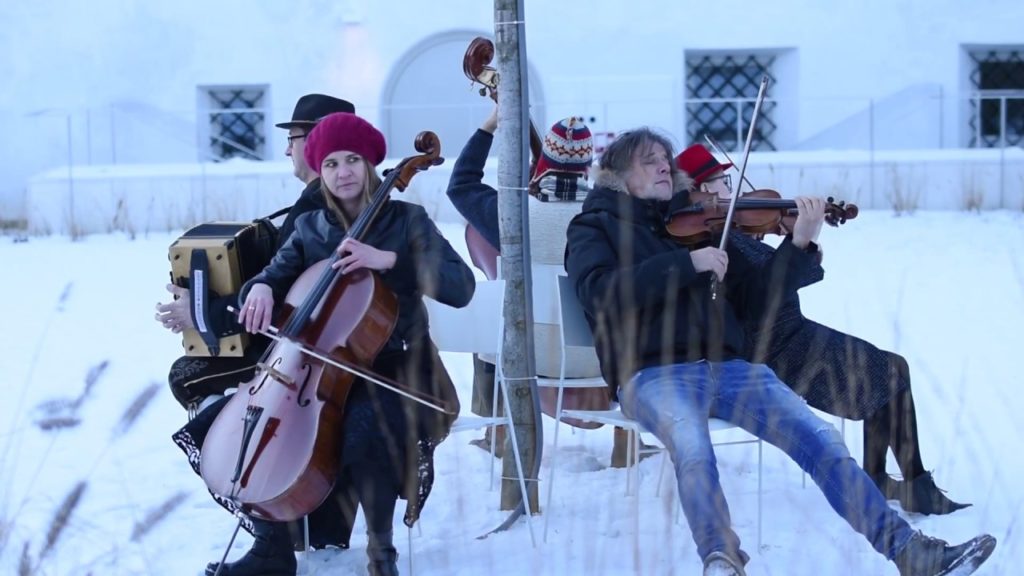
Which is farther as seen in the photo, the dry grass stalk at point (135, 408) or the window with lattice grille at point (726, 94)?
the window with lattice grille at point (726, 94)

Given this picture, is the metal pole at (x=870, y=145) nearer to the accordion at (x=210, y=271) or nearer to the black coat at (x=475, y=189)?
the black coat at (x=475, y=189)

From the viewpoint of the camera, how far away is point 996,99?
11016mm

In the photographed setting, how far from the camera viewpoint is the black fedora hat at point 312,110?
402cm

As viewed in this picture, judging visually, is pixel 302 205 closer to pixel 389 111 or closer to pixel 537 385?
pixel 537 385

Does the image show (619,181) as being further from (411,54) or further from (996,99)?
(996,99)

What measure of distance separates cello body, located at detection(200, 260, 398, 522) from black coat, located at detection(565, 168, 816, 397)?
0.53 m

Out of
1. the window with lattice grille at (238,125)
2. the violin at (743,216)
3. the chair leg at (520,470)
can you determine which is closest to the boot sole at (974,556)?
the violin at (743,216)

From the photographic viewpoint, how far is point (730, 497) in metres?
3.75

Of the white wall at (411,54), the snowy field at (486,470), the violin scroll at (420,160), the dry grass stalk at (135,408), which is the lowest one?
the snowy field at (486,470)

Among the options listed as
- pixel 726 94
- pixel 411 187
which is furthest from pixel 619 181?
pixel 726 94

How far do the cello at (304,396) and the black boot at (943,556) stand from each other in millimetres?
1070

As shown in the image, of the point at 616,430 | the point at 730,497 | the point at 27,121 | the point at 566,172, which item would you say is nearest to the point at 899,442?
the point at 730,497

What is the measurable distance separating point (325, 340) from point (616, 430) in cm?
135

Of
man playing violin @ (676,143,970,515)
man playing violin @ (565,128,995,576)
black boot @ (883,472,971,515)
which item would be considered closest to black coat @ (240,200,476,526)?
man playing violin @ (565,128,995,576)
